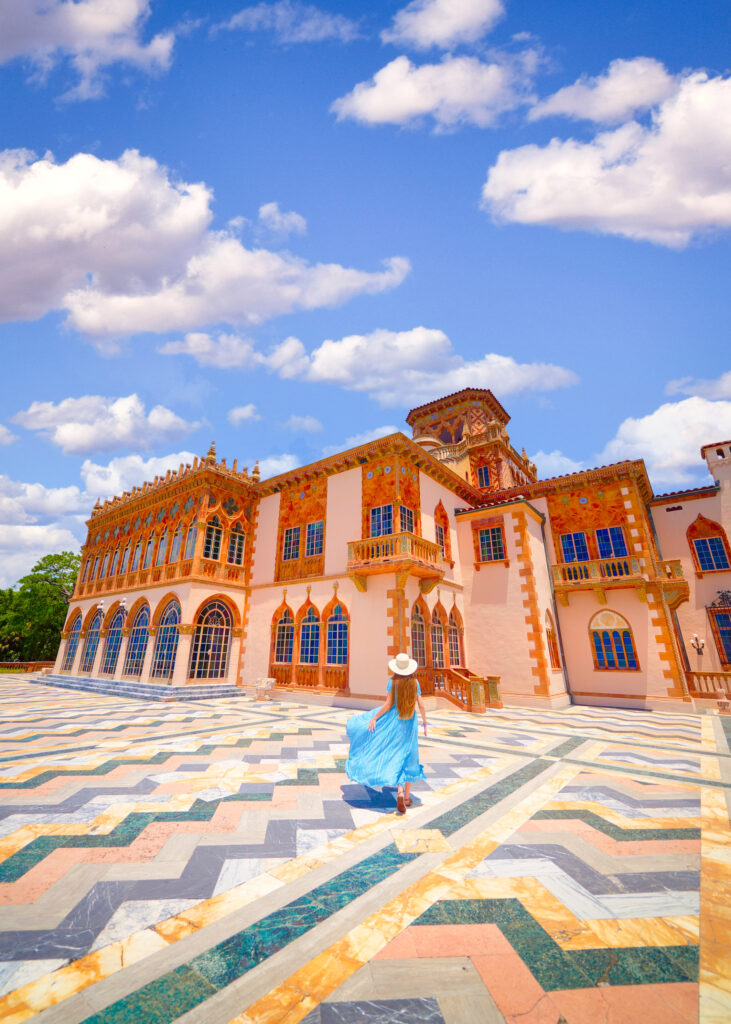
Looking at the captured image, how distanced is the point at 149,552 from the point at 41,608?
2055cm

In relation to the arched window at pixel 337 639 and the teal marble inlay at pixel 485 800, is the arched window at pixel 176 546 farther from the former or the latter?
the teal marble inlay at pixel 485 800

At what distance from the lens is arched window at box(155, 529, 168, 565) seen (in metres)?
19.7

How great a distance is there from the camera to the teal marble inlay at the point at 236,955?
2.05 metres

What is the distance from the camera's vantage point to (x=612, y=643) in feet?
52.6

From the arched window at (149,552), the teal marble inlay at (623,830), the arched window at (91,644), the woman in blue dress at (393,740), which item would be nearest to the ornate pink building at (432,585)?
the arched window at (149,552)

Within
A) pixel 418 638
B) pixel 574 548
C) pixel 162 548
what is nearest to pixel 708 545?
pixel 574 548

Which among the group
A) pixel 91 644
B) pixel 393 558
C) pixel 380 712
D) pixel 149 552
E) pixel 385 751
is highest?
pixel 149 552

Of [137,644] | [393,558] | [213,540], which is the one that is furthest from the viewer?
[137,644]

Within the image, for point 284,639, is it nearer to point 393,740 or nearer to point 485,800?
point 393,740

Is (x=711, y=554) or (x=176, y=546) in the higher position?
(x=176, y=546)

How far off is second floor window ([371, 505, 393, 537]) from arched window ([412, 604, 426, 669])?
283cm

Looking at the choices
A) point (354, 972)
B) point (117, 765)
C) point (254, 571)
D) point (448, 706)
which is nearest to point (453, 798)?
point (354, 972)

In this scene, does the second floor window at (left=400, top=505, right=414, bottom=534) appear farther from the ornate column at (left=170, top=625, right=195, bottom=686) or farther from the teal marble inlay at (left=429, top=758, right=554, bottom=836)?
the ornate column at (left=170, top=625, right=195, bottom=686)

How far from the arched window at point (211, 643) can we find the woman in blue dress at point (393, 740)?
13630mm
